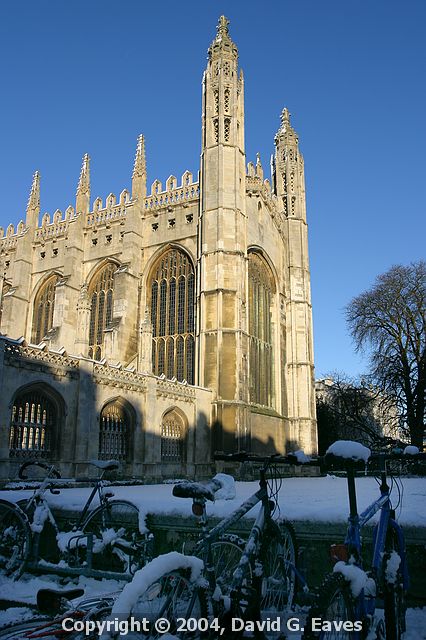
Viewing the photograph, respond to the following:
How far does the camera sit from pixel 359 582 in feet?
11.2

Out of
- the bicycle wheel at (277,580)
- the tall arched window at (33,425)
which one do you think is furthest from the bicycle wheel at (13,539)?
the tall arched window at (33,425)

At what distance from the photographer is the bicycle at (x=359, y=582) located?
131 inches

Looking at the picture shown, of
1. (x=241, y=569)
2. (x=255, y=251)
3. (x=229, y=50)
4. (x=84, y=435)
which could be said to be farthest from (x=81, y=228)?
(x=241, y=569)

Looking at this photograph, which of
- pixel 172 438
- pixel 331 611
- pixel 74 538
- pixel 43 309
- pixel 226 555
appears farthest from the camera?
pixel 43 309

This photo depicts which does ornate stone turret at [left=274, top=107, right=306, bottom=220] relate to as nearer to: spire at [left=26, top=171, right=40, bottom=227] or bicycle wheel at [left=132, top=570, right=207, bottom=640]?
spire at [left=26, top=171, right=40, bottom=227]

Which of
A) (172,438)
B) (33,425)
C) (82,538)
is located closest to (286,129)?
(172,438)

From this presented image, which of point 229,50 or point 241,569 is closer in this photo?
point 241,569

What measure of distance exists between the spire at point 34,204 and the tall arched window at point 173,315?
10.4m

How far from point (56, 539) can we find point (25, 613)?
188cm

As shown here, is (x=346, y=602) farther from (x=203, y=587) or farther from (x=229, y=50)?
(x=229, y=50)

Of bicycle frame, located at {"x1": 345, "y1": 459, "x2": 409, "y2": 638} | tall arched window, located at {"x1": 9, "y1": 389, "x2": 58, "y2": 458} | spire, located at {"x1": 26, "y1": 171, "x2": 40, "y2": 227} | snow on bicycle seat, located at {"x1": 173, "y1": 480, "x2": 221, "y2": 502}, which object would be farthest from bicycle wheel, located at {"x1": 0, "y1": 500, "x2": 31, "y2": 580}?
spire, located at {"x1": 26, "y1": 171, "x2": 40, "y2": 227}

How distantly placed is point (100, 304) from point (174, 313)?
5.41 metres

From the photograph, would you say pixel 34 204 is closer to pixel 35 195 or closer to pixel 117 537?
pixel 35 195

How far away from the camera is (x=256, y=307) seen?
1221 inches
